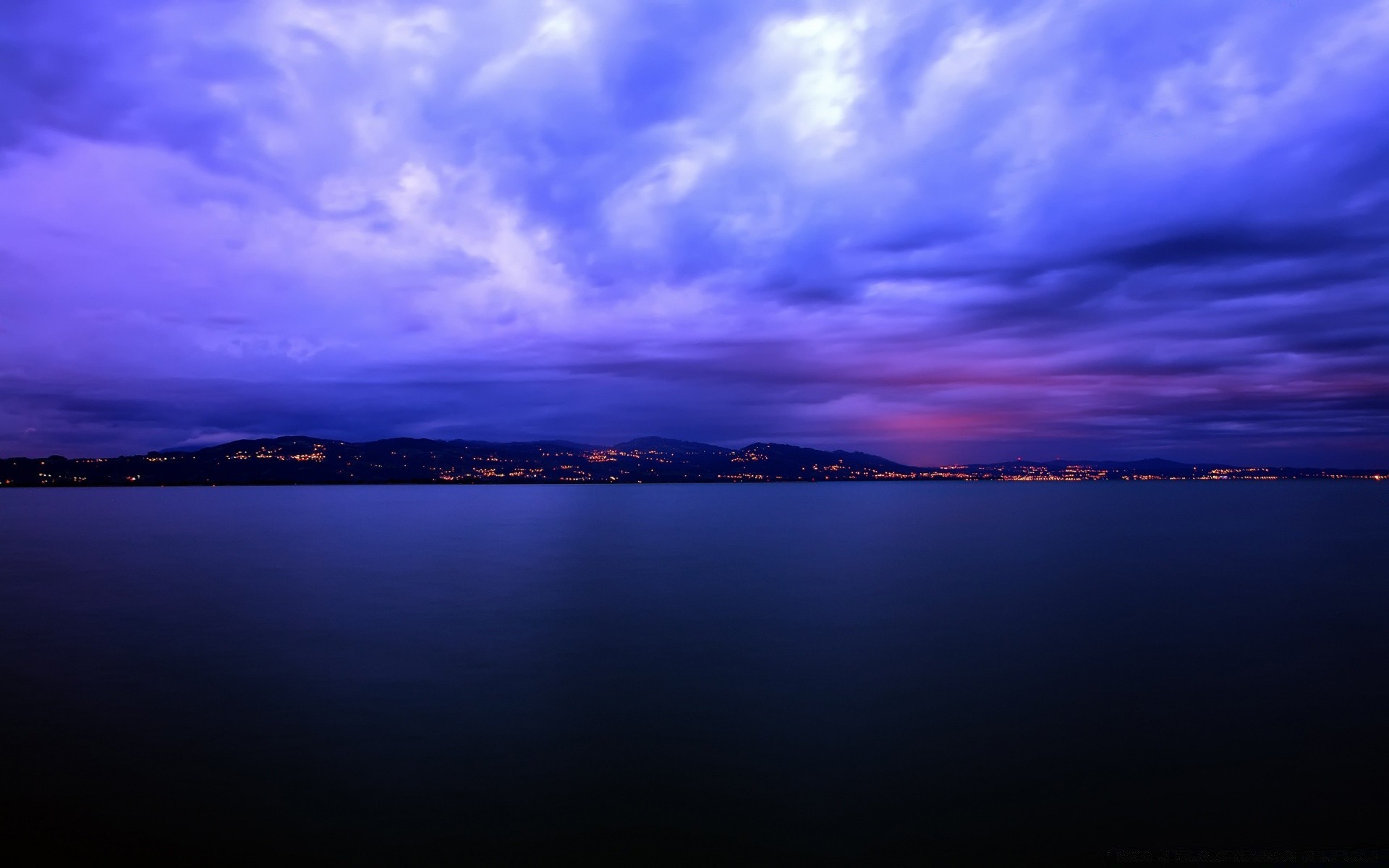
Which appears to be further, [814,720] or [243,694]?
[243,694]

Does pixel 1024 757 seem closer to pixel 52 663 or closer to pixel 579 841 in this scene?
pixel 579 841

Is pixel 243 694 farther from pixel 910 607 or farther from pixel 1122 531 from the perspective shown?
pixel 1122 531

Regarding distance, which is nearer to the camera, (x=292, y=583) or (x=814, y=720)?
(x=814, y=720)

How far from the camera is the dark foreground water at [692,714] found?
413 inches

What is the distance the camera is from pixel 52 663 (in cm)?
1906

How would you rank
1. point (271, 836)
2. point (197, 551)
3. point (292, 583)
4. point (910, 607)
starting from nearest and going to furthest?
point (271, 836)
point (910, 607)
point (292, 583)
point (197, 551)

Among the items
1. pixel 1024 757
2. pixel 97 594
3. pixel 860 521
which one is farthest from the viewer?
pixel 860 521

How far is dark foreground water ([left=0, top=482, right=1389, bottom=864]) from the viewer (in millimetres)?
10484

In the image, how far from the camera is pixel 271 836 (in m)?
10.1

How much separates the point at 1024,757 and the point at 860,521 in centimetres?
6812

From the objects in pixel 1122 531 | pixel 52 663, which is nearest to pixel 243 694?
pixel 52 663

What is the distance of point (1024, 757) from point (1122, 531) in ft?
194

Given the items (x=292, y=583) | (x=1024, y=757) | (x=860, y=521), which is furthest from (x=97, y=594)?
(x=860, y=521)

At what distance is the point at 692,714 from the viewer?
50.6 feet
